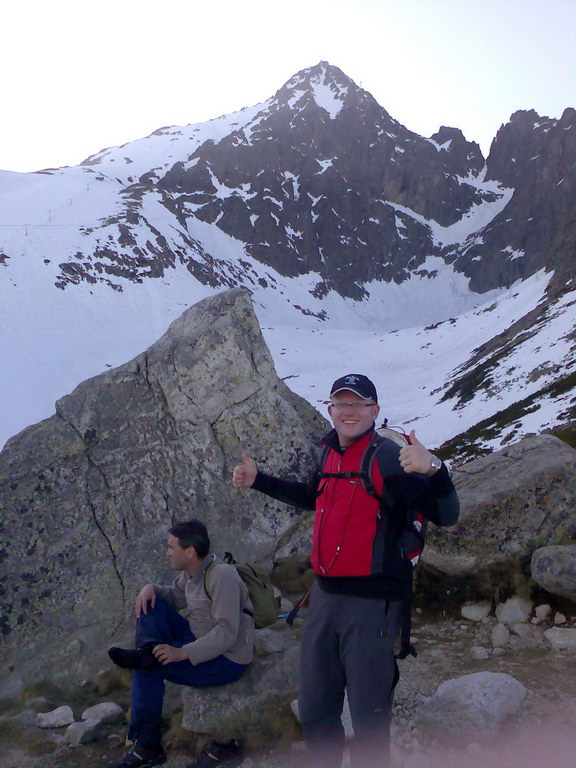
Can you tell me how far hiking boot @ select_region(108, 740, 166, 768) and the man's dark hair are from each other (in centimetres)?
155

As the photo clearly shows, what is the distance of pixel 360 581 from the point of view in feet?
12.3

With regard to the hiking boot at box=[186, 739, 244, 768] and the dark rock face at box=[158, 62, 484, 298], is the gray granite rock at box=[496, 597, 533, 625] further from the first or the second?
the dark rock face at box=[158, 62, 484, 298]

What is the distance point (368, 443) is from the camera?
A: 402 centimetres

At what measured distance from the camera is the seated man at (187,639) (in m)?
4.74

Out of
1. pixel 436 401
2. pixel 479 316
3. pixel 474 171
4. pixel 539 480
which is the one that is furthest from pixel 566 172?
pixel 539 480

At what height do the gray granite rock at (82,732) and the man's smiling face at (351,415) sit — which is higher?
the man's smiling face at (351,415)

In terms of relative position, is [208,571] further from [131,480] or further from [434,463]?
[131,480]

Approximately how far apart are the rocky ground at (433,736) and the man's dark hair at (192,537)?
160 cm

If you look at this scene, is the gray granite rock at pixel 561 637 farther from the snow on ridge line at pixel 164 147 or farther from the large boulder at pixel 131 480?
the snow on ridge line at pixel 164 147

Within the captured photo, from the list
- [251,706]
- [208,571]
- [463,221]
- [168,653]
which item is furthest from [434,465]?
[463,221]

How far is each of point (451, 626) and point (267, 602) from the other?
2.31 metres

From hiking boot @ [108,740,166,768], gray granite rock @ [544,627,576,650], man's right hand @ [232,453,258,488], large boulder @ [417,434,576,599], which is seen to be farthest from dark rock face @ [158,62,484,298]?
hiking boot @ [108,740,166,768]

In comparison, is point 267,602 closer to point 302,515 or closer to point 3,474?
point 302,515

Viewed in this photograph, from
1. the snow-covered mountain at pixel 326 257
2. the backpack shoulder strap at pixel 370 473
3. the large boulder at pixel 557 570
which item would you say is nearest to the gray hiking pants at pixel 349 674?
the backpack shoulder strap at pixel 370 473
